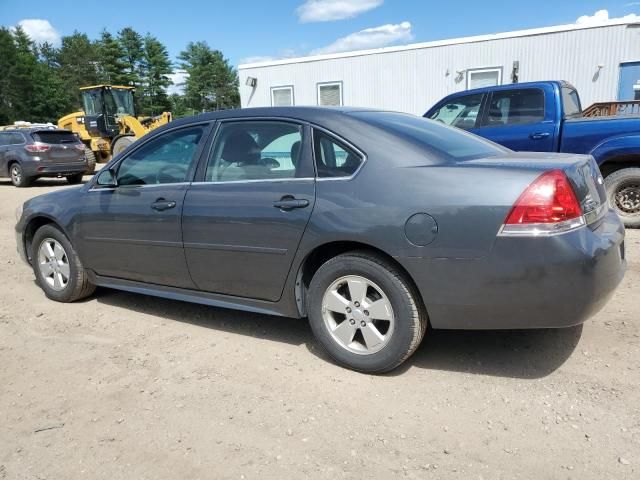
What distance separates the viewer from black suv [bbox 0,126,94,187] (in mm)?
15188

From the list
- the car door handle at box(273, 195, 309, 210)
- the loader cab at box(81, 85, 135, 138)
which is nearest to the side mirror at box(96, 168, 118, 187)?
the car door handle at box(273, 195, 309, 210)

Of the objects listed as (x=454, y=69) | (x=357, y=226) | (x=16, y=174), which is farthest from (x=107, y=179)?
(x=16, y=174)

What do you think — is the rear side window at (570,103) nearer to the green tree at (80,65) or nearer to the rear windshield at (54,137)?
the rear windshield at (54,137)

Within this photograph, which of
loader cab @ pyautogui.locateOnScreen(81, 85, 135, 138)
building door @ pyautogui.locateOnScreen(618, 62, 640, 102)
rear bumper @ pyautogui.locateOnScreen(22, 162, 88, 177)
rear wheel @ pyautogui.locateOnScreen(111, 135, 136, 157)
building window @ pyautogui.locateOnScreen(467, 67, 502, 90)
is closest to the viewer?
building door @ pyautogui.locateOnScreen(618, 62, 640, 102)

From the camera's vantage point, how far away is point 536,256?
2.62 metres

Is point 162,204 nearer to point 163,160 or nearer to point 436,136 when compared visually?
point 163,160

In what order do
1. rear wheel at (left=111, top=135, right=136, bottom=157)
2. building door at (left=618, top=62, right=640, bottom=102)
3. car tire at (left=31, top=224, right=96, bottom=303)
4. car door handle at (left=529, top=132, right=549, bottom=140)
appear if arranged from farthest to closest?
rear wheel at (left=111, top=135, right=136, bottom=157) → building door at (left=618, top=62, right=640, bottom=102) → car door handle at (left=529, top=132, right=549, bottom=140) → car tire at (left=31, top=224, right=96, bottom=303)

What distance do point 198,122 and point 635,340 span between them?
3341mm

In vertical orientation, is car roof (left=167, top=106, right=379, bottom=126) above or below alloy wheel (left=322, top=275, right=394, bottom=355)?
above

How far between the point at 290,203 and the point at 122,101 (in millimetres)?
20760

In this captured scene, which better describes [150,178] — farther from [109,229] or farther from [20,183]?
[20,183]

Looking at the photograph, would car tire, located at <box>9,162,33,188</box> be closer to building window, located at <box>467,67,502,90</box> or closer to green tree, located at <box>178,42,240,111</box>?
building window, located at <box>467,67,502,90</box>

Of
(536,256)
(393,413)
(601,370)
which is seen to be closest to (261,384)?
(393,413)

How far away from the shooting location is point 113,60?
7150 centimetres
